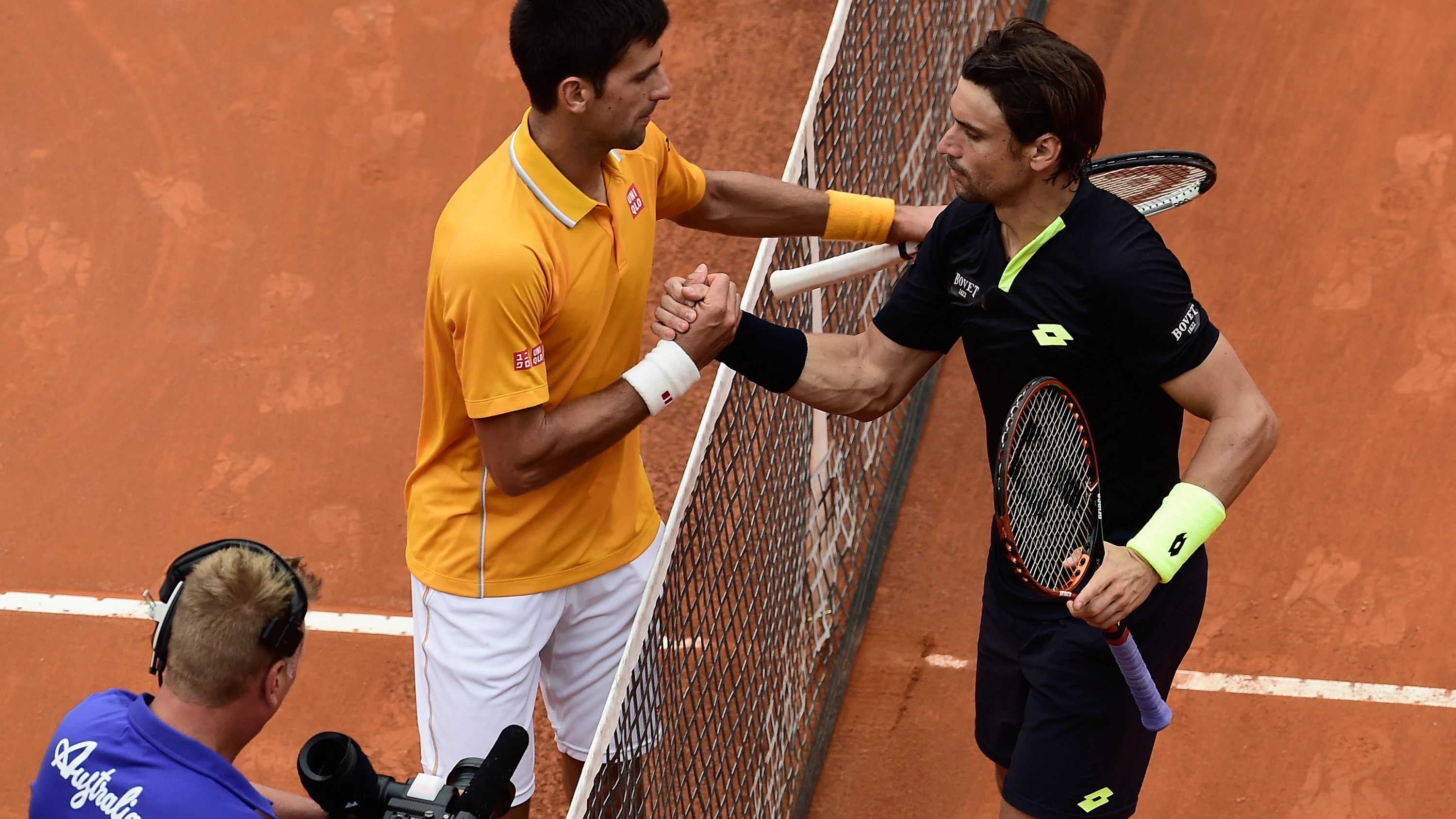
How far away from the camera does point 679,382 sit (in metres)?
3.82

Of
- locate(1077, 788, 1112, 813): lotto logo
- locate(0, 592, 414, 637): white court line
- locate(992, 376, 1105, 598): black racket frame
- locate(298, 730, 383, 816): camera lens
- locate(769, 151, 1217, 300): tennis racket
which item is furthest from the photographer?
locate(0, 592, 414, 637): white court line

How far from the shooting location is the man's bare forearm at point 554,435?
12.2 ft

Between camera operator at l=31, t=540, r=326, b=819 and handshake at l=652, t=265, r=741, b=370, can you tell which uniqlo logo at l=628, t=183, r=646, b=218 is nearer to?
handshake at l=652, t=265, r=741, b=370

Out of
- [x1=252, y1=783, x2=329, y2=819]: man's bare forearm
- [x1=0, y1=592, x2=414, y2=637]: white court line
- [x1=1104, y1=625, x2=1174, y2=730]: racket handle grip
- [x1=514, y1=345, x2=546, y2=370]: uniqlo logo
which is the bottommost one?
[x1=0, y1=592, x2=414, y2=637]: white court line

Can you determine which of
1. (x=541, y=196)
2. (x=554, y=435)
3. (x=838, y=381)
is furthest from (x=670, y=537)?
(x=541, y=196)

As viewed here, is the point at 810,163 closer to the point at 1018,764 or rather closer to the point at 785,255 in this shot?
the point at 785,255

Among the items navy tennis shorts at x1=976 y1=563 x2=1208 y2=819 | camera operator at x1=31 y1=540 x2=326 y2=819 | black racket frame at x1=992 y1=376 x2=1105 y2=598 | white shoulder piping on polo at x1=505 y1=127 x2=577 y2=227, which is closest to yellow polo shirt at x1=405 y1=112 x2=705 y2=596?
white shoulder piping on polo at x1=505 y1=127 x2=577 y2=227

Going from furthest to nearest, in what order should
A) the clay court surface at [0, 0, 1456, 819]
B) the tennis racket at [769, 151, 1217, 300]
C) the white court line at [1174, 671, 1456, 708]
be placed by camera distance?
the clay court surface at [0, 0, 1456, 819], the white court line at [1174, 671, 1456, 708], the tennis racket at [769, 151, 1217, 300]

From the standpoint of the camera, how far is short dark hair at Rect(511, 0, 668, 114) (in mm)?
3600

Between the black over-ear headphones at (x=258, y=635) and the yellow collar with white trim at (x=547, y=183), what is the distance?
1110 millimetres

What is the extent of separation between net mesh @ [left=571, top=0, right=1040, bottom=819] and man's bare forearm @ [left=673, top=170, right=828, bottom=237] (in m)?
0.23

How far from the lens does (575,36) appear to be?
3.60 m

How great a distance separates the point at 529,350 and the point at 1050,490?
132 centimetres

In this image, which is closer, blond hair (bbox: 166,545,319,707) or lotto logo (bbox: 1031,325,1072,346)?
blond hair (bbox: 166,545,319,707)
